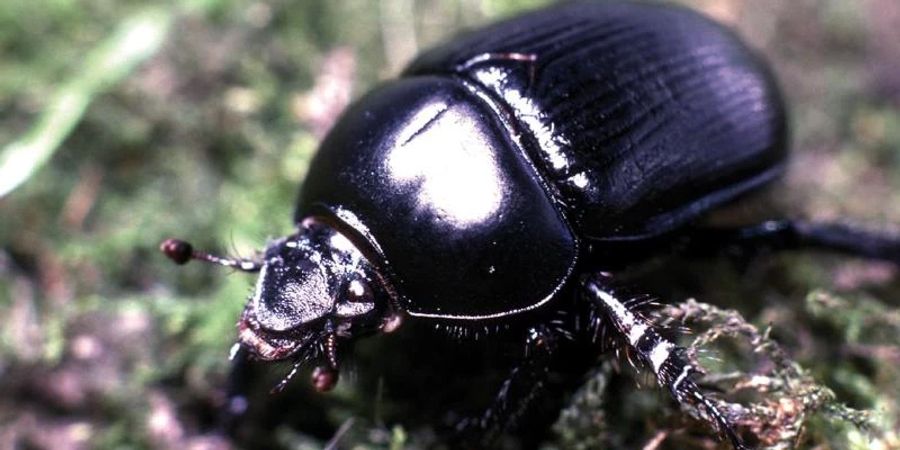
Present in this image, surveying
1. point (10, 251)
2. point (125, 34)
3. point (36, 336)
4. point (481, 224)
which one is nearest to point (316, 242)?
point (481, 224)

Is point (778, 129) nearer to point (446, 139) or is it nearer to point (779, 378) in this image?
point (779, 378)

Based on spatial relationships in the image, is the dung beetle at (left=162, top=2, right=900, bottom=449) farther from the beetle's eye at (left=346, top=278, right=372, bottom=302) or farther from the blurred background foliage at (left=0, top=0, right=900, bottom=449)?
the blurred background foliage at (left=0, top=0, right=900, bottom=449)

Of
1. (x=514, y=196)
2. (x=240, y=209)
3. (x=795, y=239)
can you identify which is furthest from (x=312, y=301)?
(x=795, y=239)

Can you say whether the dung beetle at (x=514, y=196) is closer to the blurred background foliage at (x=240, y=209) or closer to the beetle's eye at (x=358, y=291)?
the beetle's eye at (x=358, y=291)

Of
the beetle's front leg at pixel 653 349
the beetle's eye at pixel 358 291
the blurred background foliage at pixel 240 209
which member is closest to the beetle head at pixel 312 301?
the beetle's eye at pixel 358 291

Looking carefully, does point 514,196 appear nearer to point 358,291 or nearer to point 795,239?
point 358,291

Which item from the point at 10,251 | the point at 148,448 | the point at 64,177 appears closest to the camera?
the point at 148,448
